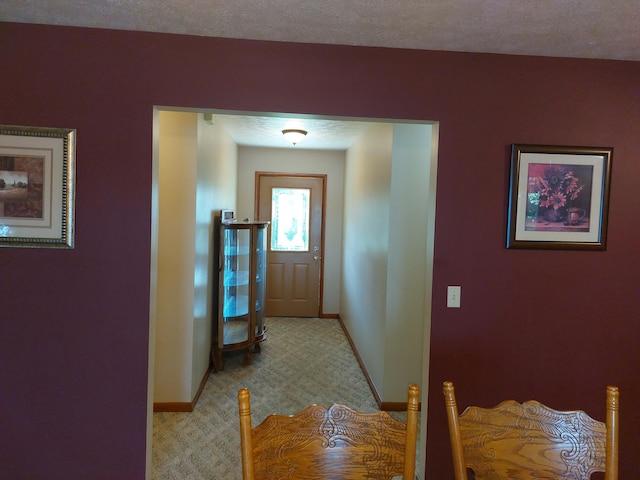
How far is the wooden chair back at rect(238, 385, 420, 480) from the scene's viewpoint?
110cm

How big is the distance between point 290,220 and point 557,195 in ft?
13.3

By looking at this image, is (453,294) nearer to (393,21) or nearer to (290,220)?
(393,21)

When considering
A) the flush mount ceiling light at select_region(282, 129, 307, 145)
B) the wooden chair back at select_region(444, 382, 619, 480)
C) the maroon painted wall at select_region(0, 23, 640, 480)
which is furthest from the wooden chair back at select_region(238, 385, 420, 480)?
the flush mount ceiling light at select_region(282, 129, 307, 145)

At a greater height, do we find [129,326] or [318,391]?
[129,326]

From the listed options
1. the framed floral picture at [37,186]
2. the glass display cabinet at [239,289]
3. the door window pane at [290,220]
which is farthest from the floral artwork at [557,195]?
the door window pane at [290,220]

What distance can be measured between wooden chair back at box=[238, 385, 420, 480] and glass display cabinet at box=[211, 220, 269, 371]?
8.89 ft

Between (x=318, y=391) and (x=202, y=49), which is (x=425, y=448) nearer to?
Answer: (x=318, y=391)

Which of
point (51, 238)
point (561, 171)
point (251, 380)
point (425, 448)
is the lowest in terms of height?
point (251, 380)

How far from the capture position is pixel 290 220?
5.74 m

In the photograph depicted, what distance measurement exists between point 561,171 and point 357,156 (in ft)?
8.97

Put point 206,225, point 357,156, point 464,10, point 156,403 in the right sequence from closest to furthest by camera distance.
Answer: point 464,10
point 156,403
point 206,225
point 357,156

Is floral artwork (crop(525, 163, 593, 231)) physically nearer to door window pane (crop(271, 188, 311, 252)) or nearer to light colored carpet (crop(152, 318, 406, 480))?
light colored carpet (crop(152, 318, 406, 480))

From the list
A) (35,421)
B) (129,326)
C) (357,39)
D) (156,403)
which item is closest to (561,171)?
(357,39)

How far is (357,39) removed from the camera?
187cm
